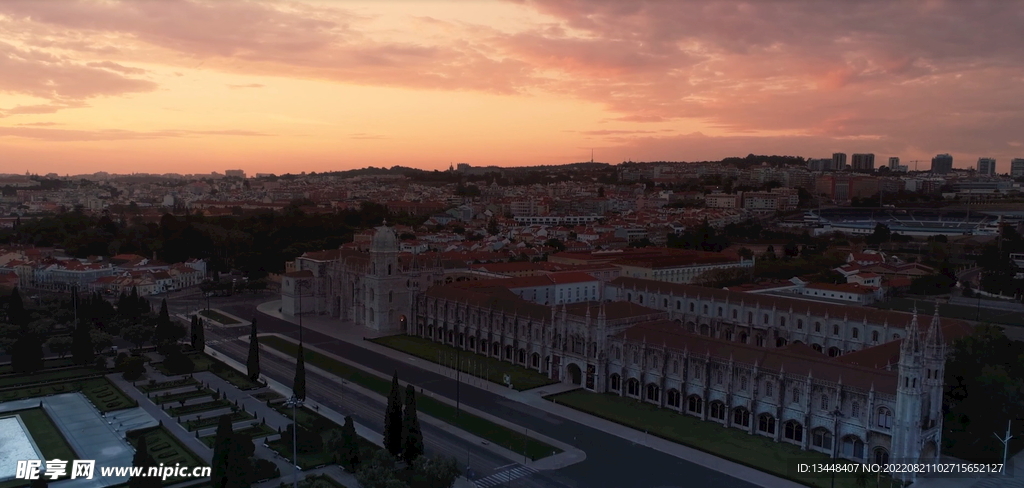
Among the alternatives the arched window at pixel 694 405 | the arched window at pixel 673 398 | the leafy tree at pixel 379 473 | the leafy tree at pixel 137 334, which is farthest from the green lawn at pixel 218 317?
the arched window at pixel 694 405

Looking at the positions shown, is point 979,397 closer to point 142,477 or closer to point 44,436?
point 142,477

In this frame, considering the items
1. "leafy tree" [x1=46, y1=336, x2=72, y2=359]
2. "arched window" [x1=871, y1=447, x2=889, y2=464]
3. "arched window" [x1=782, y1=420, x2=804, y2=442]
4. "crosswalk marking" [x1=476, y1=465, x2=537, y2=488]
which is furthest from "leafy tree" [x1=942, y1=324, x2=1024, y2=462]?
"leafy tree" [x1=46, y1=336, x2=72, y2=359]

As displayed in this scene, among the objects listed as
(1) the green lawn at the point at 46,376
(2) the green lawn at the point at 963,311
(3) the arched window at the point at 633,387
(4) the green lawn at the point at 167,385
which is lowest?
(1) the green lawn at the point at 46,376

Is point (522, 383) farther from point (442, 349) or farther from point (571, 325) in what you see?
point (442, 349)

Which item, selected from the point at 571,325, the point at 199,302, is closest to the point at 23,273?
the point at 199,302

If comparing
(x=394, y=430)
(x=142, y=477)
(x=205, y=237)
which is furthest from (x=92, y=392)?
(x=205, y=237)

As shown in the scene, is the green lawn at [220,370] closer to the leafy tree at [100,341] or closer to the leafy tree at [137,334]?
the leafy tree at [137,334]

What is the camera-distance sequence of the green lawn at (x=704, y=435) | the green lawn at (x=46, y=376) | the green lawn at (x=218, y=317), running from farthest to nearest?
the green lawn at (x=218, y=317) → the green lawn at (x=46, y=376) → the green lawn at (x=704, y=435)

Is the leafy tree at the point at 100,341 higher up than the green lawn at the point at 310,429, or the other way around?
the leafy tree at the point at 100,341
